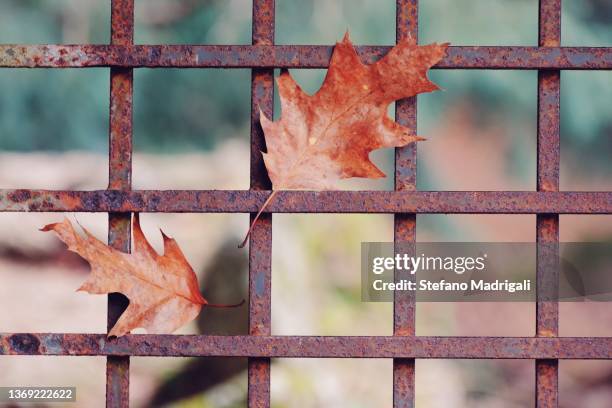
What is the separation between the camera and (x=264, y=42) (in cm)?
115

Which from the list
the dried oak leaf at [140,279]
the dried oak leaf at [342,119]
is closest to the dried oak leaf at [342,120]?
the dried oak leaf at [342,119]

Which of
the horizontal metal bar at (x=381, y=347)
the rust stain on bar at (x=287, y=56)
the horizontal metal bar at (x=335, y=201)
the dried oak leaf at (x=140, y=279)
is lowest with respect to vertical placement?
the horizontal metal bar at (x=381, y=347)

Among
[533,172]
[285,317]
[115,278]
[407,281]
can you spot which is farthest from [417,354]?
[533,172]

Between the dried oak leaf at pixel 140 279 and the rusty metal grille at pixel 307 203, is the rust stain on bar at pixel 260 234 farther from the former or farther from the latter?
the dried oak leaf at pixel 140 279

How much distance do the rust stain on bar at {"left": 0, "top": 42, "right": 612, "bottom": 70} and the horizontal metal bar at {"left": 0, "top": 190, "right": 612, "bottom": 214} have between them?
190 mm

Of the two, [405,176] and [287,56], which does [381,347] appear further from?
[287,56]

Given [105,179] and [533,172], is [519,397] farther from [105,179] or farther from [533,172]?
[105,179]

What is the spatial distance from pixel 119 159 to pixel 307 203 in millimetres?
290

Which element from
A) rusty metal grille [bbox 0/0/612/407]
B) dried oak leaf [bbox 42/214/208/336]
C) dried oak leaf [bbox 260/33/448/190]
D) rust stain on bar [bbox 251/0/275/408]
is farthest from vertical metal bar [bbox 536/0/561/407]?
dried oak leaf [bbox 42/214/208/336]

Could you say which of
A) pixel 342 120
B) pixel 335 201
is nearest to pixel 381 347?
pixel 335 201

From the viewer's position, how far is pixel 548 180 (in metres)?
1.14

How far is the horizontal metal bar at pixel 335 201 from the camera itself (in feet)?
Result: 3.68

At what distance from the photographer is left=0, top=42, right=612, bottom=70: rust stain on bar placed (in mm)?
1138

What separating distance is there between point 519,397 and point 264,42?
101cm
